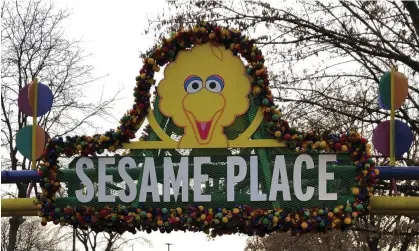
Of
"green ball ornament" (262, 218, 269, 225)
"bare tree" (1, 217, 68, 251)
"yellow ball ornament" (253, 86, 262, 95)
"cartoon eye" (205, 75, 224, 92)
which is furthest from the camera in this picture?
"bare tree" (1, 217, 68, 251)

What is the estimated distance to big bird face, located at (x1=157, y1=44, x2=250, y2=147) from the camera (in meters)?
9.73

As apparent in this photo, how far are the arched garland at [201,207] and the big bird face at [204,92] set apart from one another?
0.13 meters

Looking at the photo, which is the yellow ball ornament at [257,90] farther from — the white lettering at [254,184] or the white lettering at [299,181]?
the white lettering at [299,181]

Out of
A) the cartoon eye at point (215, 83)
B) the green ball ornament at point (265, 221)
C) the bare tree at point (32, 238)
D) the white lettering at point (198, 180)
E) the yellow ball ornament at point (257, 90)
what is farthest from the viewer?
the bare tree at point (32, 238)

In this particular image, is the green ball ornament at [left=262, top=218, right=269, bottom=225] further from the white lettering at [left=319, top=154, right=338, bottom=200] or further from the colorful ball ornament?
the colorful ball ornament

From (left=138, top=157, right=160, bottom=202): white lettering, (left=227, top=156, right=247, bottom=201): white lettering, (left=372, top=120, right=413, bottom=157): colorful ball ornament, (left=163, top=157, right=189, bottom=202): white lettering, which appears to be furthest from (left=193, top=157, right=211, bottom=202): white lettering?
(left=372, top=120, right=413, bottom=157): colorful ball ornament

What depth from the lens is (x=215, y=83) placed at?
9.80 metres

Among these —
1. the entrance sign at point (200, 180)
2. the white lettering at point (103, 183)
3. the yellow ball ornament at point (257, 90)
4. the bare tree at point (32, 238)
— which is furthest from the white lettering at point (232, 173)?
the bare tree at point (32, 238)

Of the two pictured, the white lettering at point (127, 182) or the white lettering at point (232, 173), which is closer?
the white lettering at point (232, 173)

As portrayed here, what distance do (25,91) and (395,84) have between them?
15.3 feet

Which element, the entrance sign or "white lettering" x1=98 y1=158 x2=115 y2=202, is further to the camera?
"white lettering" x1=98 y1=158 x2=115 y2=202

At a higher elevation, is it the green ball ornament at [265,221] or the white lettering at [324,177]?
the white lettering at [324,177]

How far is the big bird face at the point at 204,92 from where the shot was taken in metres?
9.73

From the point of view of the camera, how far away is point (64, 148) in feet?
32.7
